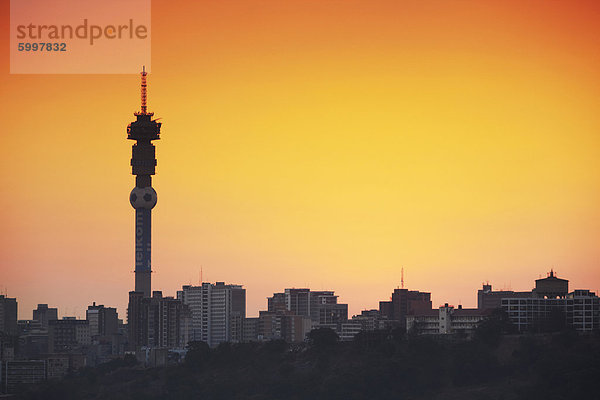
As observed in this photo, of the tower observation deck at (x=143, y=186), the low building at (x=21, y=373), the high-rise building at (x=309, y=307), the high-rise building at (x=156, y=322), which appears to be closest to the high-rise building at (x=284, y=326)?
the high-rise building at (x=309, y=307)

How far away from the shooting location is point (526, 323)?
13188 centimetres

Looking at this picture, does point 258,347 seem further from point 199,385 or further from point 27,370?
point 27,370

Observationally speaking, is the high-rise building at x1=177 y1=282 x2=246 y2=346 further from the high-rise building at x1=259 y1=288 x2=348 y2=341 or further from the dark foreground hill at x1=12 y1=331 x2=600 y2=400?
the dark foreground hill at x1=12 y1=331 x2=600 y2=400

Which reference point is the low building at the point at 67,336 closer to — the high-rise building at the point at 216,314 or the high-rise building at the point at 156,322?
the high-rise building at the point at 156,322

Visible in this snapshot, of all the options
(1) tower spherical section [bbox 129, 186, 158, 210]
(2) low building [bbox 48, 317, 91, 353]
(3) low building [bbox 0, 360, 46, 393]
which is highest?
(1) tower spherical section [bbox 129, 186, 158, 210]

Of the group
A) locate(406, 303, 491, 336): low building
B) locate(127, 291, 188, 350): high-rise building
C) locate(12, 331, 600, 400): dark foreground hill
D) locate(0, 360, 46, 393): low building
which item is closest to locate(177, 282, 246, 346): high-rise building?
locate(127, 291, 188, 350): high-rise building

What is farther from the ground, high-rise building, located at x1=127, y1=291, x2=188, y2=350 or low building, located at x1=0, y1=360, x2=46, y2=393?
high-rise building, located at x1=127, y1=291, x2=188, y2=350

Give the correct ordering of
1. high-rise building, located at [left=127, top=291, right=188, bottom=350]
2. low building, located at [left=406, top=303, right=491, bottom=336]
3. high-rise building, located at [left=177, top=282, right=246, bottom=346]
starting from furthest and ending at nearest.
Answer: high-rise building, located at [left=177, top=282, right=246, bottom=346]
high-rise building, located at [left=127, top=291, right=188, bottom=350]
low building, located at [left=406, top=303, right=491, bottom=336]

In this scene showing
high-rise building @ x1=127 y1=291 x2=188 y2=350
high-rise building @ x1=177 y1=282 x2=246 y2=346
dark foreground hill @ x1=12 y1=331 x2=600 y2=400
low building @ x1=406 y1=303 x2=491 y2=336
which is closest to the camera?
dark foreground hill @ x1=12 y1=331 x2=600 y2=400

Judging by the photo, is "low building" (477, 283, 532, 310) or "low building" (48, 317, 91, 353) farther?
"low building" (48, 317, 91, 353)

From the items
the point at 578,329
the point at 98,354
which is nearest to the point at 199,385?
the point at 578,329

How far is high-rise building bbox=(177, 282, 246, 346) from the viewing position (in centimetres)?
17562

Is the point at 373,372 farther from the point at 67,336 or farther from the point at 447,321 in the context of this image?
the point at 67,336

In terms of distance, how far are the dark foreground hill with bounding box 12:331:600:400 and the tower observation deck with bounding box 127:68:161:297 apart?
2877 centimetres
